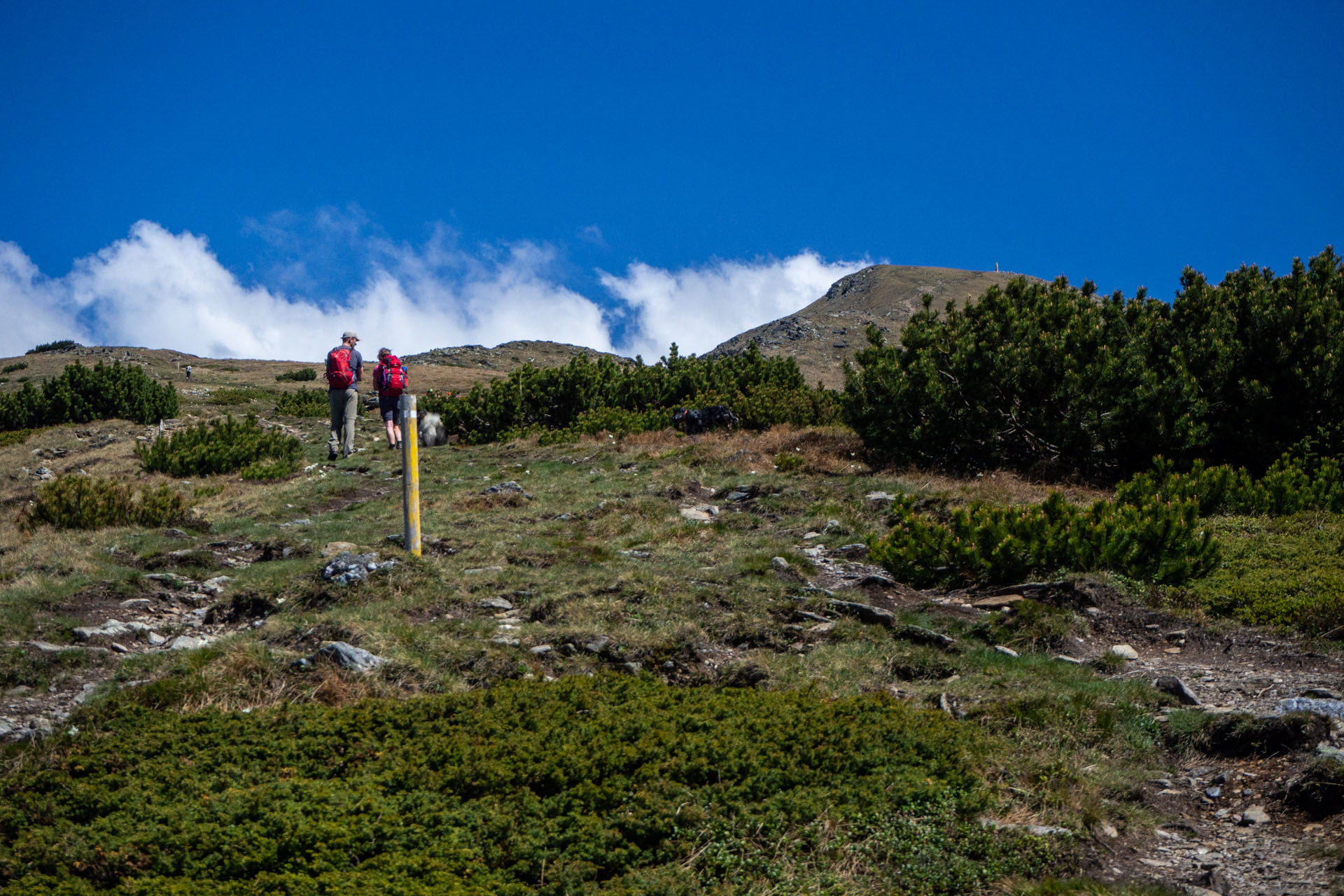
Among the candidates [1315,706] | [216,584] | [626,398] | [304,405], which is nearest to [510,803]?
[1315,706]

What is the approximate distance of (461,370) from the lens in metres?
53.6

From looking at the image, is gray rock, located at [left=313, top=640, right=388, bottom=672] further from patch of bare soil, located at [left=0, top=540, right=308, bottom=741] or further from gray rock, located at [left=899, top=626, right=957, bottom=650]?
gray rock, located at [left=899, top=626, right=957, bottom=650]

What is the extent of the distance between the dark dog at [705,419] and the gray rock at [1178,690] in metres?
15.7

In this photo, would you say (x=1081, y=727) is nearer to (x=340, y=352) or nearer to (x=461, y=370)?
(x=340, y=352)

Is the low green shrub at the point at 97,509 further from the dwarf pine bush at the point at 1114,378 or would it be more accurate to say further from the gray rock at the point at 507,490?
the dwarf pine bush at the point at 1114,378

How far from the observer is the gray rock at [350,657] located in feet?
19.9

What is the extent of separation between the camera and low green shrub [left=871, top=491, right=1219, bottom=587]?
351 inches

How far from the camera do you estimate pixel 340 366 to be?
16.2 metres

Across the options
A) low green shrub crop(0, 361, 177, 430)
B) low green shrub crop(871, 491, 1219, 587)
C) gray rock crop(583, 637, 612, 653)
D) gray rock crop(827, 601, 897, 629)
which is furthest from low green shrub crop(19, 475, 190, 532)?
low green shrub crop(0, 361, 177, 430)

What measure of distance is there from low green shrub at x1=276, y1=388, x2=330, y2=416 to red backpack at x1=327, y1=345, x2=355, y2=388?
44.5 feet

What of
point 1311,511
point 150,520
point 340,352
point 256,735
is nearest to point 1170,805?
point 256,735

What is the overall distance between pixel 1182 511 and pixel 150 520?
39.3 ft

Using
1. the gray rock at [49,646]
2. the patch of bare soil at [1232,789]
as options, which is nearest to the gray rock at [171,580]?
the gray rock at [49,646]

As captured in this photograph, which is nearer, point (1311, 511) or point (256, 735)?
point (256, 735)
